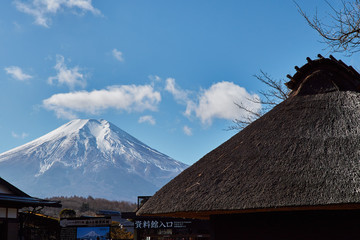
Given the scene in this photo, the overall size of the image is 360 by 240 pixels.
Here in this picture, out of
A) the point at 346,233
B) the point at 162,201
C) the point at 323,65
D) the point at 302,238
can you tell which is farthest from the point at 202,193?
the point at 323,65

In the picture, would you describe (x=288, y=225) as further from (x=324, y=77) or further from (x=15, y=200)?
(x=15, y=200)

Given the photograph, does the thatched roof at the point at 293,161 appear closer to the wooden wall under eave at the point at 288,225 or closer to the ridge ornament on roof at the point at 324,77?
the ridge ornament on roof at the point at 324,77

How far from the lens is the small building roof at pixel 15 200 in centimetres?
1369

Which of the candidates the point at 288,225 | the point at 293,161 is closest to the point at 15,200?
the point at 288,225

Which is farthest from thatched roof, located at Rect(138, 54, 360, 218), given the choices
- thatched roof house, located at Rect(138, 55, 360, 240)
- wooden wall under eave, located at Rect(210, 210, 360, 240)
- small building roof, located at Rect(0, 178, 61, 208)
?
small building roof, located at Rect(0, 178, 61, 208)

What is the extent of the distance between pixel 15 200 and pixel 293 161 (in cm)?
1034

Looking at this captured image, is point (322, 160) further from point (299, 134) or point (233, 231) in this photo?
point (233, 231)

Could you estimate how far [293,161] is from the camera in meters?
6.31

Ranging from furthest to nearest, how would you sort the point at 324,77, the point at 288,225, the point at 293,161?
the point at 324,77 < the point at 288,225 < the point at 293,161

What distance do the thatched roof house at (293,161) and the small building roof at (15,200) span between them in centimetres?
799

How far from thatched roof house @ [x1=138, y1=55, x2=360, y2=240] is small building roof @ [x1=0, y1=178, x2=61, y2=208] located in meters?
7.99

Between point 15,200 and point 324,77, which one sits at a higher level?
point 324,77

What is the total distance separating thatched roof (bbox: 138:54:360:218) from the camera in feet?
18.7

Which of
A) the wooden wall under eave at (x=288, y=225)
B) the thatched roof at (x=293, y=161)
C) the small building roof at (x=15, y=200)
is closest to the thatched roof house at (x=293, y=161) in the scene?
the thatched roof at (x=293, y=161)
